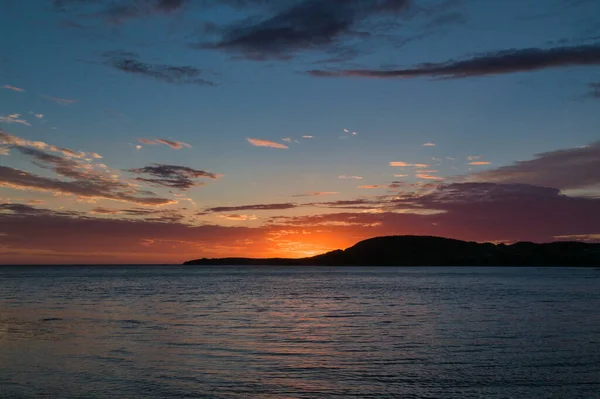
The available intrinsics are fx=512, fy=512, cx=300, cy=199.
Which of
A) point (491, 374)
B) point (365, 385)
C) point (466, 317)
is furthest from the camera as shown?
point (466, 317)

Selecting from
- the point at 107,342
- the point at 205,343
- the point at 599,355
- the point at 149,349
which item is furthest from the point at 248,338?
Result: the point at 599,355

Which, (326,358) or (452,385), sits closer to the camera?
(452,385)

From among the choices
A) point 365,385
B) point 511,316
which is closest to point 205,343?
point 365,385

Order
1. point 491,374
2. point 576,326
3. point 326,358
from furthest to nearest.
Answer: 1. point 576,326
2. point 326,358
3. point 491,374

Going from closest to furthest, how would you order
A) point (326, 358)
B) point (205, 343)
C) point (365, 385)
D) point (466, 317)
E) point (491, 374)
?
point (365, 385), point (491, 374), point (326, 358), point (205, 343), point (466, 317)

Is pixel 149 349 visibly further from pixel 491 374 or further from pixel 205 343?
pixel 491 374

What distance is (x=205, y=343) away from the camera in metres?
32.3

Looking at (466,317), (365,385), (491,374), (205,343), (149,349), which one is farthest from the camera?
(466,317)

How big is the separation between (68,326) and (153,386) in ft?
75.3

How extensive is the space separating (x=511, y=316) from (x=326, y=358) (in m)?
27.2

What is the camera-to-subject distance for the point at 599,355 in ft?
89.4

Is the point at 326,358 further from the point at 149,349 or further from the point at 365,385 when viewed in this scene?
the point at 149,349

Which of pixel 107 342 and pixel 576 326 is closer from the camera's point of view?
pixel 107 342

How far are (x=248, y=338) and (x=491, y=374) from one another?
1644 cm
